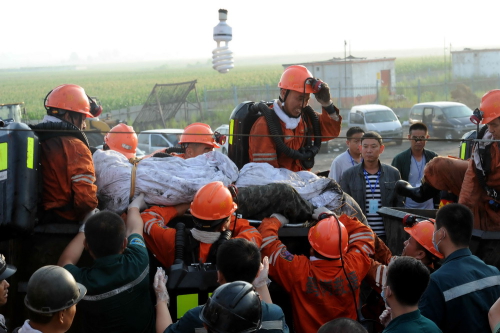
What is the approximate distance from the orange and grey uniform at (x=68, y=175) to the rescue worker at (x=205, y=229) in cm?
47

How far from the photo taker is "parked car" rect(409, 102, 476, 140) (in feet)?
73.5

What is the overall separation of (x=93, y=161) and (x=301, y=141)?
2097 millimetres

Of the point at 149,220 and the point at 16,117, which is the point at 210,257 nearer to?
the point at 149,220

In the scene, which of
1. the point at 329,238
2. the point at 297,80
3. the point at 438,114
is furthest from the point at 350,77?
the point at 329,238

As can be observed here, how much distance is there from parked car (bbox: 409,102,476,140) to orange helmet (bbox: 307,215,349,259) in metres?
18.6

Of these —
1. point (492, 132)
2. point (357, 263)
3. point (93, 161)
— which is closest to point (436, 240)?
point (357, 263)

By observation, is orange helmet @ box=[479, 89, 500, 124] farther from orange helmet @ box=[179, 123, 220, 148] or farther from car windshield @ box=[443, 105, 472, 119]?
car windshield @ box=[443, 105, 472, 119]

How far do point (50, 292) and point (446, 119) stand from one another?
2157 centimetres

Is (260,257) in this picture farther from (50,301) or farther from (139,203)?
(139,203)

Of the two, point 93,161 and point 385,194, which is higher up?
point 93,161

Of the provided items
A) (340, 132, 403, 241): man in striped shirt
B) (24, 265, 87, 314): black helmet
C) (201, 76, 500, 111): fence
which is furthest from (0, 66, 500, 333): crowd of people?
(201, 76, 500, 111): fence

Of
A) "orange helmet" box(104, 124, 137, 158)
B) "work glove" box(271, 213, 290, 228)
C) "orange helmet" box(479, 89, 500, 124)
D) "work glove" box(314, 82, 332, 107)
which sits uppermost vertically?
"work glove" box(314, 82, 332, 107)

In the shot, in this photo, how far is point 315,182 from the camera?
539 cm

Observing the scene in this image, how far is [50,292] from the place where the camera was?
296 cm
